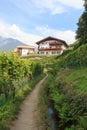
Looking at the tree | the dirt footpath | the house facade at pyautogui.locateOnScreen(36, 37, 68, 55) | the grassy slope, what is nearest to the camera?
the dirt footpath

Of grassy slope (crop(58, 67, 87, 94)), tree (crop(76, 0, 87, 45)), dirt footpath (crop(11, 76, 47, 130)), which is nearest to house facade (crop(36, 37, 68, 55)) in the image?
tree (crop(76, 0, 87, 45))

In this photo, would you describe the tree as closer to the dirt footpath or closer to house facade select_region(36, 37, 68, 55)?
the dirt footpath

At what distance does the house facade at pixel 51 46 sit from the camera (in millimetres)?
127588

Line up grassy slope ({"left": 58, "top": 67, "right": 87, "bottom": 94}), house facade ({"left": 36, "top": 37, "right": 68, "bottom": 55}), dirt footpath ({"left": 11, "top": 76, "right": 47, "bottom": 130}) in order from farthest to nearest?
house facade ({"left": 36, "top": 37, "right": 68, "bottom": 55}) < grassy slope ({"left": 58, "top": 67, "right": 87, "bottom": 94}) < dirt footpath ({"left": 11, "top": 76, "right": 47, "bottom": 130})

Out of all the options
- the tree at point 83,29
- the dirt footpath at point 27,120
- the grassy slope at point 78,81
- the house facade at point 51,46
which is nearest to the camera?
the dirt footpath at point 27,120

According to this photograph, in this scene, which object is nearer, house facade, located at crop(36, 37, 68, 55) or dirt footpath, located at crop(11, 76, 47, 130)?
dirt footpath, located at crop(11, 76, 47, 130)

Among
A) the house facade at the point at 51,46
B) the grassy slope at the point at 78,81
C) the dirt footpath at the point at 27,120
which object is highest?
the house facade at the point at 51,46

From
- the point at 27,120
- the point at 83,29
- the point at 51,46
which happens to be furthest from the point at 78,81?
the point at 51,46

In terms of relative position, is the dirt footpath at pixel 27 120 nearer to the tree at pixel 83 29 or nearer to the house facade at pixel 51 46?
the tree at pixel 83 29

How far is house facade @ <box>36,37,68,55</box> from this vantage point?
12759 centimetres

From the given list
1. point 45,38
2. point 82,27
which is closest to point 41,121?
point 82,27

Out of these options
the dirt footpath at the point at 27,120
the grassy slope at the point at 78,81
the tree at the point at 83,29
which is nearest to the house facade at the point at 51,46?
the tree at the point at 83,29

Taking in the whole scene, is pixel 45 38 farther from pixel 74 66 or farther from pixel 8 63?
pixel 8 63

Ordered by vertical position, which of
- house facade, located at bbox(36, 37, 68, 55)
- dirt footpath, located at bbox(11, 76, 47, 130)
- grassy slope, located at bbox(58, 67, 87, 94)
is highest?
house facade, located at bbox(36, 37, 68, 55)
